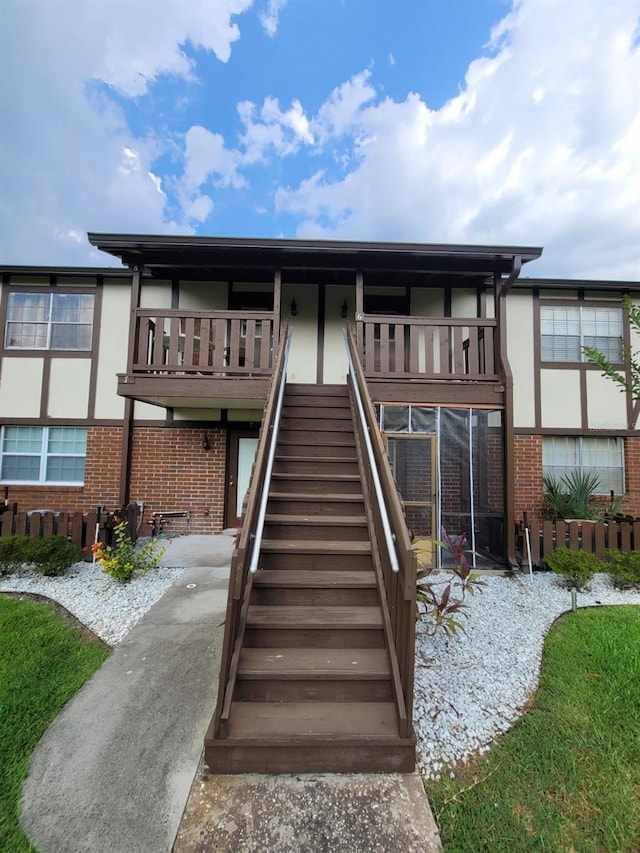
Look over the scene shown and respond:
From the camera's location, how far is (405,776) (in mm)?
2340

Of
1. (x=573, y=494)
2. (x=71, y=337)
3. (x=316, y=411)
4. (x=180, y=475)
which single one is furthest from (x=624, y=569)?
(x=71, y=337)

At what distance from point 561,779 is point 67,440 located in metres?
8.72

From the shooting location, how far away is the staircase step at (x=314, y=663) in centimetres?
264

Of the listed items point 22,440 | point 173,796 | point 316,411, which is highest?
point 316,411

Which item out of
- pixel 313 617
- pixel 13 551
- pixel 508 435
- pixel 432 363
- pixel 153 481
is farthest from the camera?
pixel 153 481

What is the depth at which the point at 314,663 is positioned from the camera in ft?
9.07

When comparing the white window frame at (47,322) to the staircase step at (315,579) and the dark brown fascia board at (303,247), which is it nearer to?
→ the dark brown fascia board at (303,247)

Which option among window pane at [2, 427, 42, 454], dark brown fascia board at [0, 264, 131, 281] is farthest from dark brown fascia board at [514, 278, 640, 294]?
window pane at [2, 427, 42, 454]

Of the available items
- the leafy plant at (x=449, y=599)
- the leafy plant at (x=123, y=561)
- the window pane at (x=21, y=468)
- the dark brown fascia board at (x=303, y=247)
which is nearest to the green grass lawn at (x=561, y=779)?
the leafy plant at (x=449, y=599)

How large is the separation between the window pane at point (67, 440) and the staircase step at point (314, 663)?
6.72m

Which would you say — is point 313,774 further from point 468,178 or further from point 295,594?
point 468,178

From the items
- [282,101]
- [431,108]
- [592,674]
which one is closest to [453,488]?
[592,674]

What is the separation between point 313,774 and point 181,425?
6.51 meters

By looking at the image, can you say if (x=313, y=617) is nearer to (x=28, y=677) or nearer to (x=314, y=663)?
(x=314, y=663)
